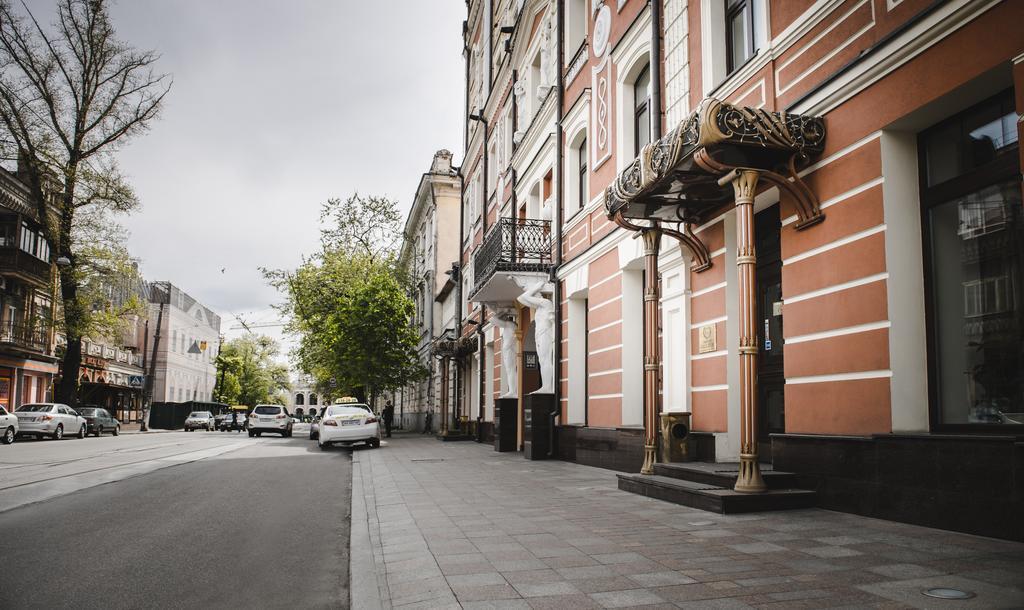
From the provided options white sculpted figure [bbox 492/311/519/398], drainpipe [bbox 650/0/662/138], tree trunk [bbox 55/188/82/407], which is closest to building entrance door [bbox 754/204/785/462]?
drainpipe [bbox 650/0/662/138]

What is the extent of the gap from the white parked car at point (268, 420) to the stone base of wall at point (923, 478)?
31.5 m

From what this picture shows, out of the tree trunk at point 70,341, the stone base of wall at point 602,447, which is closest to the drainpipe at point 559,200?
the stone base of wall at point 602,447

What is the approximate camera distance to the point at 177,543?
6.51 metres

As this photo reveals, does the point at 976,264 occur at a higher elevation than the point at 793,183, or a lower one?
lower

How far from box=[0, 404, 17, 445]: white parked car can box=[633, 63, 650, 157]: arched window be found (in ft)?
79.3

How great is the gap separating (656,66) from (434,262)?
29.0 meters

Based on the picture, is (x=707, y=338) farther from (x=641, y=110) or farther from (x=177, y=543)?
(x=177, y=543)

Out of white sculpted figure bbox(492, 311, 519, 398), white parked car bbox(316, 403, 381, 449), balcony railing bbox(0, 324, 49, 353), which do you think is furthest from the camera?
balcony railing bbox(0, 324, 49, 353)

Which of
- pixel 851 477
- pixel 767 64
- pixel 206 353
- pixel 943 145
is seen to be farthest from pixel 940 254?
pixel 206 353

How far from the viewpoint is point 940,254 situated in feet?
21.7

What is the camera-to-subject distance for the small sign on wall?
10.1 m

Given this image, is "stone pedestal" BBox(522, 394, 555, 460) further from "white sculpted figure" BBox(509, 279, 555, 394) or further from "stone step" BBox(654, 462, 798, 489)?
"stone step" BBox(654, 462, 798, 489)

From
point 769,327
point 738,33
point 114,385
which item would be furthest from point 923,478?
point 114,385

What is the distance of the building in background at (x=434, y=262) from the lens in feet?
129
